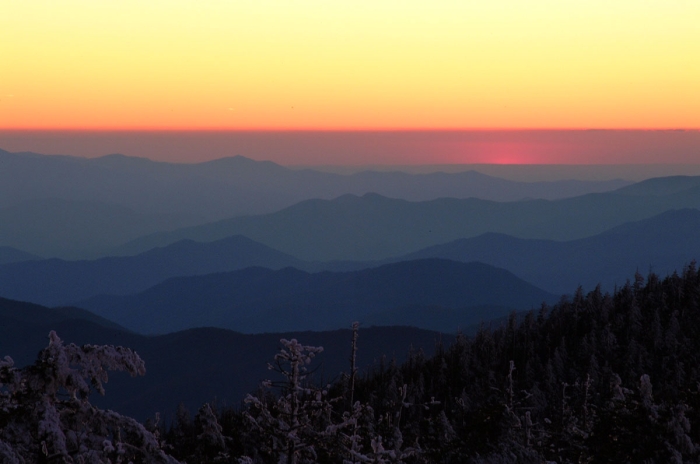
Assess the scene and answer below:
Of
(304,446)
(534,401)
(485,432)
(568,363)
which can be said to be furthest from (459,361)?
(304,446)

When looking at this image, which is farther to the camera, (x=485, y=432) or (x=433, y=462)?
(x=485, y=432)

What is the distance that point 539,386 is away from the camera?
116 metres

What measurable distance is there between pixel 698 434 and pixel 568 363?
10550 cm

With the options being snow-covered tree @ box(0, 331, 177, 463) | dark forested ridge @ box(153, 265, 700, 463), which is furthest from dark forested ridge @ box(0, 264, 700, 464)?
snow-covered tree @ box(0, 331, 177, 463)

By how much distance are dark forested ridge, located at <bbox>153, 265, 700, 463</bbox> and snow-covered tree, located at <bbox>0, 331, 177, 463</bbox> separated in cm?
1792

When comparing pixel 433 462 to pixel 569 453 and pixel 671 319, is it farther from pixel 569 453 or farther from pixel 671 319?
pixel 671 319

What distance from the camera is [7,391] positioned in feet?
36.1

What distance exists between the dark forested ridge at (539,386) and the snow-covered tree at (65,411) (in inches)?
706

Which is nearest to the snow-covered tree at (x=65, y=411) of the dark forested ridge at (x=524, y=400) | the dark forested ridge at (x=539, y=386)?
the dark forested ridge at (x=524, y=400)

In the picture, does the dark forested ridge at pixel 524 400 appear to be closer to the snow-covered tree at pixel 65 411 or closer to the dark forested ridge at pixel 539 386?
the dark forested ridge at pixel 539 386

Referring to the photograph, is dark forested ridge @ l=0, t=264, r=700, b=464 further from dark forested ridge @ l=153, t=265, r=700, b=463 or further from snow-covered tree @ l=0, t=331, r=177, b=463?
snow-covered tree @ l=0, t=331, r=177, b=463

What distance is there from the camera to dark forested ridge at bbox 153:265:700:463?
37500mm

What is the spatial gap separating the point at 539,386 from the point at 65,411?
113m

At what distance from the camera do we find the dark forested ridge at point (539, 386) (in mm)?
37500
